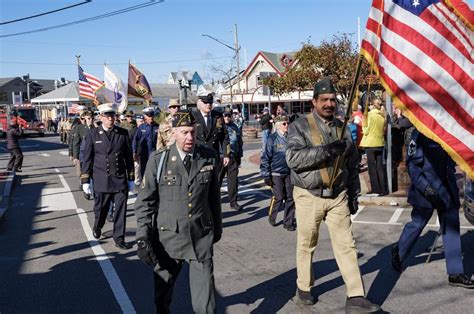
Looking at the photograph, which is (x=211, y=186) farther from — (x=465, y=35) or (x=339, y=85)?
(x=339, y=85)

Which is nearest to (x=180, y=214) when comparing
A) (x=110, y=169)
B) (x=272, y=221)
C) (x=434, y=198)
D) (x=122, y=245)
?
(x=434, y=198)

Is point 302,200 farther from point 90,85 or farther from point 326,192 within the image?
point 90,85

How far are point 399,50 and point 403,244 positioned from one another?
7.23 ft

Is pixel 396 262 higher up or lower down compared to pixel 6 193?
higher up

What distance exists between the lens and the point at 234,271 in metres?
6.07

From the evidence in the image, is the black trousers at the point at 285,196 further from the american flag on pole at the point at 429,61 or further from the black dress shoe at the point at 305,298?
the american flag on pole at the point at 429,61

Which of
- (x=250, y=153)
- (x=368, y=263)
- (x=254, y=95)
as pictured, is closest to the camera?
(x=368, y=263)

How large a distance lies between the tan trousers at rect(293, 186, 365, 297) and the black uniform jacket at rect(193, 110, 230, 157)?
3970mm

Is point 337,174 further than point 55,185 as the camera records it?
No

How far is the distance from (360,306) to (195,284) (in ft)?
4.90

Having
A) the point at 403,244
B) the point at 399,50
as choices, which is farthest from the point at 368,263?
the point at 399,50

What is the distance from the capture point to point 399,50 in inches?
183

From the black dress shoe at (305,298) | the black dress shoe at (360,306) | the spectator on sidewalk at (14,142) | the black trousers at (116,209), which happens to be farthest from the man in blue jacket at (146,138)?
the spectator on sidewalk at (14,142)

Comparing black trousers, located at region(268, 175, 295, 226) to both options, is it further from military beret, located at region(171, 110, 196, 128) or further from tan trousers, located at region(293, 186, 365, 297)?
military beret, located at region(171, 110, 196, 128)
